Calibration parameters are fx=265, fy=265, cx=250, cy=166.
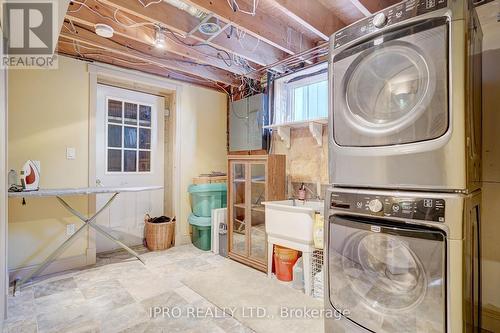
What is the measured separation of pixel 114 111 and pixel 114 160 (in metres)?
0.60

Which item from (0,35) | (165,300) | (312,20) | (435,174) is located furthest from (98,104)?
(435,174)

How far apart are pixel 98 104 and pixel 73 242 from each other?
1.56m

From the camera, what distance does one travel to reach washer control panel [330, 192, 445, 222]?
107 cm

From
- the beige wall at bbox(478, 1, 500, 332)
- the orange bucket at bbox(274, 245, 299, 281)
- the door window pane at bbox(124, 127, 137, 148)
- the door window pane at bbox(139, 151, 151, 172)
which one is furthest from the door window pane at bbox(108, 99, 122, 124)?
the beige wall at bbox(478, 1, 500, 332)

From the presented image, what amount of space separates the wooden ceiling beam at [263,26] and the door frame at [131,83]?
1.59m

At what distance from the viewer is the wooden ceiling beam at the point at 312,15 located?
1896 mm

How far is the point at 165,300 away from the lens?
212cm

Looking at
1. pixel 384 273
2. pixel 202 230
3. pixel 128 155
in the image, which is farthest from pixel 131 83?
pixel 384 273

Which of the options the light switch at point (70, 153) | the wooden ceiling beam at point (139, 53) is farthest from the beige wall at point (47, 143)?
the wooden ceiling beam at point (139, 53)

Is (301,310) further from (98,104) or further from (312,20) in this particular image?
(98,104)

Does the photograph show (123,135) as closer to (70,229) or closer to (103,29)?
(70,229)

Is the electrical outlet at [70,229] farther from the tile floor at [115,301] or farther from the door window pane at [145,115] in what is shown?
the door window pane at [145,115]

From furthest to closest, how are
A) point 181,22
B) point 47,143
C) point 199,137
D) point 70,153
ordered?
point 199,137 < point 70,153 < point 47,143 < point 181,22

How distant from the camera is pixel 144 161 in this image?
350cm
